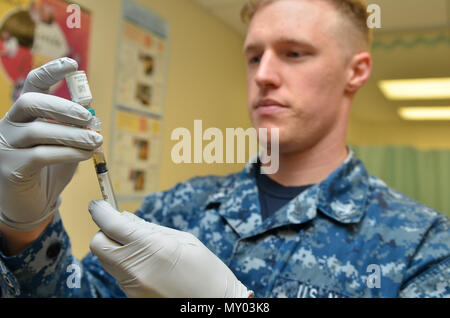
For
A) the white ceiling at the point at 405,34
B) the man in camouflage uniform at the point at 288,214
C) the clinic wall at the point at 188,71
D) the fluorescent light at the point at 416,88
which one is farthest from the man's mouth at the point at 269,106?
the fluorescent light at the point at 416,88

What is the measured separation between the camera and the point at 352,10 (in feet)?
2.48

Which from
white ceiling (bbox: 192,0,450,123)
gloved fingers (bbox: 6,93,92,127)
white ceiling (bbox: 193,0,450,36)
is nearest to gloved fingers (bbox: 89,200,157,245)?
gloved fingers (bbox: 6,93,92,127)

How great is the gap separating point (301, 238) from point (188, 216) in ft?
0.85

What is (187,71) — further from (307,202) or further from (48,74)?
(48,74)

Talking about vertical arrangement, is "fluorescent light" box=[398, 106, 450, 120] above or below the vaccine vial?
above

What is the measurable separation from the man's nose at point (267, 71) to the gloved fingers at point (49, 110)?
0.86ft

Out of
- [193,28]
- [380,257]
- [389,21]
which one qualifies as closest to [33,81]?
[380,257]

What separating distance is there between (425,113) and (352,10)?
3.82 m

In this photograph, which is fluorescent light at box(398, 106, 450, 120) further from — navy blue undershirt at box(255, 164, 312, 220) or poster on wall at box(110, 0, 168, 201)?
navy blue undershirt at box(255, 164, 312, 220)

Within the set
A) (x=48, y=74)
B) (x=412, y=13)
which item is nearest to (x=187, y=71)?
(x=48, y=74)

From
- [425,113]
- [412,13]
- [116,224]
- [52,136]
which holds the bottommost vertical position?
[116,224]

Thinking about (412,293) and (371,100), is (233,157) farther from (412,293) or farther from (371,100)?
(371,100)

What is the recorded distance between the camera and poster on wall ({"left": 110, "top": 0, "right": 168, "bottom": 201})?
90 centimetres

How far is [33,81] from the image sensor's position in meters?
0.48
